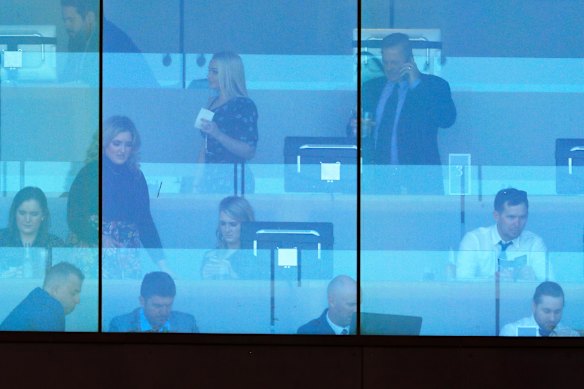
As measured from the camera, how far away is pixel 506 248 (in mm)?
7227

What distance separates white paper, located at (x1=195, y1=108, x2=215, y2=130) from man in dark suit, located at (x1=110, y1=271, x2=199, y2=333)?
1.14m

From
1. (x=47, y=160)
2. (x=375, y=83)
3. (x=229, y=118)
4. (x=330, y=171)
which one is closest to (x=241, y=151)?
(x=229, y=118)

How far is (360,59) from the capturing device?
7277 millimetres

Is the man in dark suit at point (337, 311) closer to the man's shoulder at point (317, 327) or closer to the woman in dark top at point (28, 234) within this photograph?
the man's shoulder at point (317, 327)

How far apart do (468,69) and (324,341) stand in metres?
2.27

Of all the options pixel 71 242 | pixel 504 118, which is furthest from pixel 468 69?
pixel 71 242

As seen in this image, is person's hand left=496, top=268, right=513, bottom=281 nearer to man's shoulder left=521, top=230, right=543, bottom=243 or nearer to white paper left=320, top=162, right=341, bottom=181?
man's shoulder left=521, top=230, right=543, bottom=243

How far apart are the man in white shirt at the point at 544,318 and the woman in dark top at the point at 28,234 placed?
3440 mm

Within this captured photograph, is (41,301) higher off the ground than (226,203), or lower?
lower

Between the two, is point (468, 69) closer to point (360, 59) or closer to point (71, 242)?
point (360, 59)

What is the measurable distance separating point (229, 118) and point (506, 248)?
2.27m

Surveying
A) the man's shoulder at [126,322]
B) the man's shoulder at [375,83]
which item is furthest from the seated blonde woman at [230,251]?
the man's shoulder at [375,83]

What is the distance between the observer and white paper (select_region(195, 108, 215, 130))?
7.34m

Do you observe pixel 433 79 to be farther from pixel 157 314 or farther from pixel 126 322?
pixel 126 322
